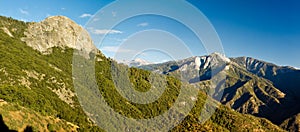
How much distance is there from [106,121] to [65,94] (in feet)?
114

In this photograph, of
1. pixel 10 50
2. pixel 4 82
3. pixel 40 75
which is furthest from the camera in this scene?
pixel 10 50

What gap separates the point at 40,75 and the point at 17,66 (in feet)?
56.4

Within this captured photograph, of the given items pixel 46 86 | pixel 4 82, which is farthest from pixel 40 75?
pixel 4 82

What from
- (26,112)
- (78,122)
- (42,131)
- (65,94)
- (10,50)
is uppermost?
(10,50)

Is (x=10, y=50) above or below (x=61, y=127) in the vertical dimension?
above

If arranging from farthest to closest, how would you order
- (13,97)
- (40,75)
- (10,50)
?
(10,50) → (40,75) → (13,97)

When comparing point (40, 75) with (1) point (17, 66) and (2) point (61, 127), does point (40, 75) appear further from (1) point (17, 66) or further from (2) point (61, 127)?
(2) point (61, 127)

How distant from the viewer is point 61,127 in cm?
9506

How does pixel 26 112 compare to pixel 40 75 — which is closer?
pixel 26 112

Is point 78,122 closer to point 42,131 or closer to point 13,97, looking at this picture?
point 13,97

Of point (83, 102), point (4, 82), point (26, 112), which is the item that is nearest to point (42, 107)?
point (4, 82)

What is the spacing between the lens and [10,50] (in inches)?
7785

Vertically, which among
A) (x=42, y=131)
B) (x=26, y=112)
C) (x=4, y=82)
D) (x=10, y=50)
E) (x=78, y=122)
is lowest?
(x=42, y=131)

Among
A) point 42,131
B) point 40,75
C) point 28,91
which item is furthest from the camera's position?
point 40,75
